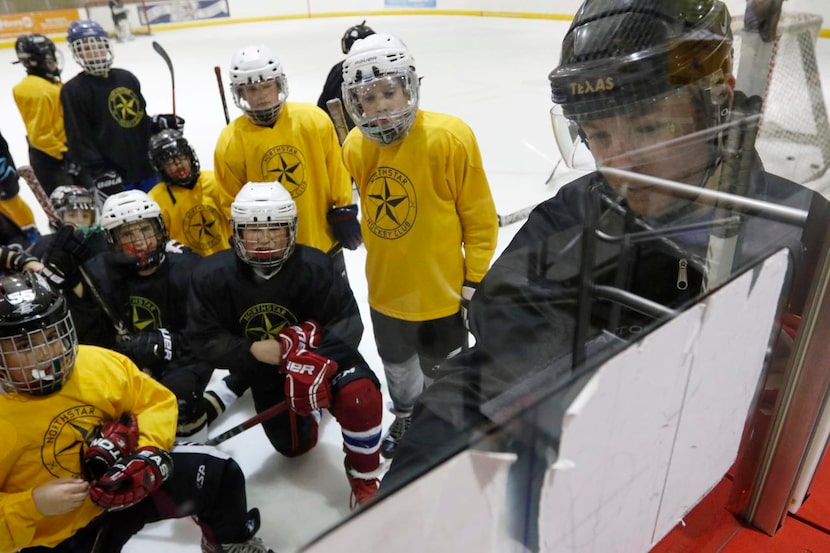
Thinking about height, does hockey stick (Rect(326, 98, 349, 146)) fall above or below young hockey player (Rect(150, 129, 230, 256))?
above

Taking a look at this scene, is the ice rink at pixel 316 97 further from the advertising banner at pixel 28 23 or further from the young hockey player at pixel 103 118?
the young hockey player at pixel 103 118

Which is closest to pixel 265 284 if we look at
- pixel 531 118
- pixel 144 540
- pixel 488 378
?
pixel 144 540

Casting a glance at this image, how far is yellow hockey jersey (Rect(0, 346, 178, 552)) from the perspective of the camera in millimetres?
1058

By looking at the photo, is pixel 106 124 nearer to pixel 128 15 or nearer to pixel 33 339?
pixel 33 339

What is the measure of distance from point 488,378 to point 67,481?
0.95 metres

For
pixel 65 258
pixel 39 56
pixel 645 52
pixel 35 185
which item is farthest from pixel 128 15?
pixel 645 52

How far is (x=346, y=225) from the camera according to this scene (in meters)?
2.09

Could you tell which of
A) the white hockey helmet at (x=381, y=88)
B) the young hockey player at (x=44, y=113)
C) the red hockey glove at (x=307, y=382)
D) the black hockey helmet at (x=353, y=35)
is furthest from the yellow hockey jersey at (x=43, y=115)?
the red hockey glove at (x=307, y=382)

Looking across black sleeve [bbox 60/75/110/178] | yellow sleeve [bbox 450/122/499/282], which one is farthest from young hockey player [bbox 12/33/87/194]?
yellow sleeve [bbox 450/122/499/282]

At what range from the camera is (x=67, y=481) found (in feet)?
3.55

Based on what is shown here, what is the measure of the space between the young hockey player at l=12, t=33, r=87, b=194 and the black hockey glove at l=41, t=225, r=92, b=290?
120cm

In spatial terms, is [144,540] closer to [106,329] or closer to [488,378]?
[106,329]

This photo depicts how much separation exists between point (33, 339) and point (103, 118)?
2100mm

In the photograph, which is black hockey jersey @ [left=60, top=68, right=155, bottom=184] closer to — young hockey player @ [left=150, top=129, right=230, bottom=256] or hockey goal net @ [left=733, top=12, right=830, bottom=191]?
young hockey player @ [left=150, top=129, right=230, bottom=256]
